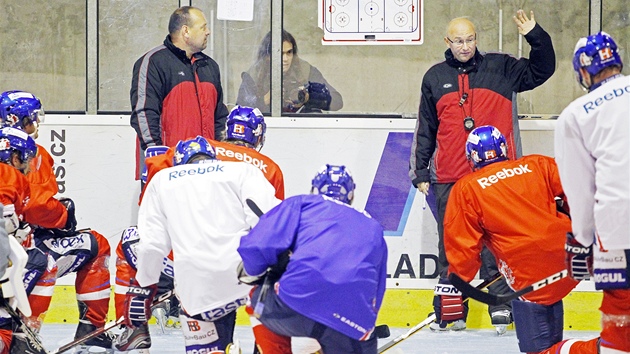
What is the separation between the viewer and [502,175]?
4.53 metres

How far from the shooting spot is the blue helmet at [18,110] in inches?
210

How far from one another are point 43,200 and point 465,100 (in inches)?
84.8

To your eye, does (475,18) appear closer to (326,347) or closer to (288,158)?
(288,158)

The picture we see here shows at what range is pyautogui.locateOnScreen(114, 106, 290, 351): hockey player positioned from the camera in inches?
189

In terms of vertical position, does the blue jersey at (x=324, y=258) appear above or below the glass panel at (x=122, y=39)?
below

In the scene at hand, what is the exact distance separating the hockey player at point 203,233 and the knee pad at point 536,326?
109 centimetres

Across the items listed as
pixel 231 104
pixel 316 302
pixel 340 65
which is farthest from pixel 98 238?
pixel 316 302

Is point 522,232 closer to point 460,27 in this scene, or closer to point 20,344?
point 460,27

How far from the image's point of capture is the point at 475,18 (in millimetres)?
6520

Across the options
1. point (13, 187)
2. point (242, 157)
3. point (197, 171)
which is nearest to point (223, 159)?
point (242, 157)

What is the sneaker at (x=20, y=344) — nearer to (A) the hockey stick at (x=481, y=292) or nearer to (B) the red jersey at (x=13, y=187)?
(B) the red jersey at (x=13, y=187)

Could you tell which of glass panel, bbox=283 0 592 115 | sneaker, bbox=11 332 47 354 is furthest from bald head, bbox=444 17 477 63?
sneaker, bbox=11 332 47 354

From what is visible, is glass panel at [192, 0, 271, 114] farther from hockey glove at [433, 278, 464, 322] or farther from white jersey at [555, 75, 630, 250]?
white jersey at [555, 75, 630, 250]

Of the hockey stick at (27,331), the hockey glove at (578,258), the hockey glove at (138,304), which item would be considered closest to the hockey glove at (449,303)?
the hockey glove at (578,258)
